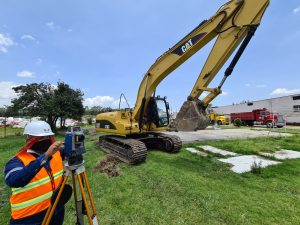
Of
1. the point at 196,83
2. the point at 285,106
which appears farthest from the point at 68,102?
the point at 285,106

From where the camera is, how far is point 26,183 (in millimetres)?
1944

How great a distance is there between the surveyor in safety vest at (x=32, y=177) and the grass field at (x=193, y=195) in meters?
1.82

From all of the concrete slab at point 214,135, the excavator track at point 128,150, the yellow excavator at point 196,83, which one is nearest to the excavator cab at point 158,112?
the yellow excavator at point 196,83

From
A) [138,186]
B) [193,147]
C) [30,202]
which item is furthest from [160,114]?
[30,202]

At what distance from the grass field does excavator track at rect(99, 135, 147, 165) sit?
34cm

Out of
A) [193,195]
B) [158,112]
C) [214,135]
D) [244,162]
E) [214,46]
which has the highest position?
[214,46]

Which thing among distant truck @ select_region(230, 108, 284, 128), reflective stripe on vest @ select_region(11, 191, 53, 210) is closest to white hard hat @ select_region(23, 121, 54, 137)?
reflective stripe on vest @ select_region(11, 191, 53, 210)

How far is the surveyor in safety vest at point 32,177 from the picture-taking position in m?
1.92

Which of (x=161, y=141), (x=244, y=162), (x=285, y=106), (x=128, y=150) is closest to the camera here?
(x=244, y=162)

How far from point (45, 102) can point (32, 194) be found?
20751 millimetres

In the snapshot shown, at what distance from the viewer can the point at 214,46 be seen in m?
7.14

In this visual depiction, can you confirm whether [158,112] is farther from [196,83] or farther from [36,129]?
[36,129]

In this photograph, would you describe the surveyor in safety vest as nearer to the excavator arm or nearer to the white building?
the excavator arm

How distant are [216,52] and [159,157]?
13.5 feet
